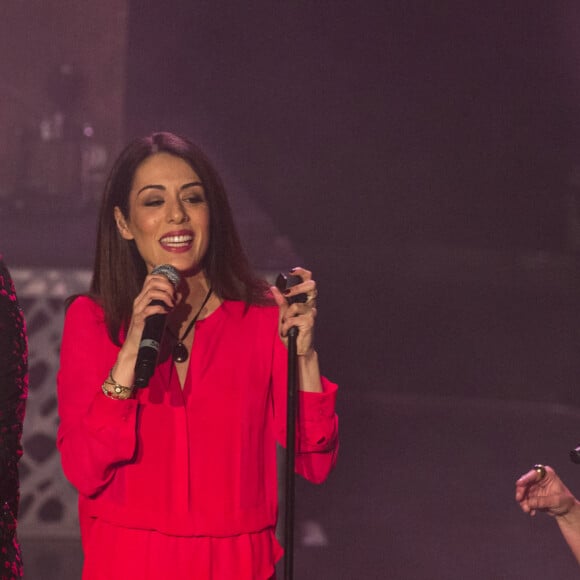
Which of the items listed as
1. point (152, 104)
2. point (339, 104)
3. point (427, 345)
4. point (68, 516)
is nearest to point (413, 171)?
point (339, 104)

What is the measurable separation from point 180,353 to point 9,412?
0.98 ft

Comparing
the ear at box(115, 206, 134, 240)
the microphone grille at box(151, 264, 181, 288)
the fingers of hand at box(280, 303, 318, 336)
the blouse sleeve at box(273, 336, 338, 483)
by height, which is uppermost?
the ear at box(115, 206, 134, 240)

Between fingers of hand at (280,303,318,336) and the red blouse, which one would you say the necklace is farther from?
fingers of hand at (280,303,318,336)

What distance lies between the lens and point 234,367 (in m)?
1.60

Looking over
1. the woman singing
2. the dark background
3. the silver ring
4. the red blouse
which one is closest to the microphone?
the woman singing

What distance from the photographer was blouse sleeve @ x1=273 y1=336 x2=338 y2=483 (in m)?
1.59

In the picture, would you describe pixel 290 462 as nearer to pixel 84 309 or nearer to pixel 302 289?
pixel 302 289

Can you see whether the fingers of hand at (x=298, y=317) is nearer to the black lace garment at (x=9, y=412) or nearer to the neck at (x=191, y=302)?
the neck at (x=191, y=302)

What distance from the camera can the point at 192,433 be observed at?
1.53 meters

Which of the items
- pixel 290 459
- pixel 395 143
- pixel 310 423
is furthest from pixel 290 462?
pixel 395 143

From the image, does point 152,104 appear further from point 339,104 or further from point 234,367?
point 234,367

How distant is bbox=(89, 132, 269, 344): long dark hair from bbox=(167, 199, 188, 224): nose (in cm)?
6

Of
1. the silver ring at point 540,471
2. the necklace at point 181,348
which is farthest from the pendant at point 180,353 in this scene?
the silver ring at point 540,471

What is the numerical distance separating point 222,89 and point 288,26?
0.46 metres
